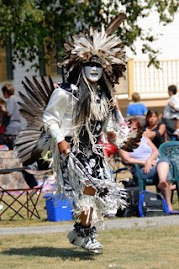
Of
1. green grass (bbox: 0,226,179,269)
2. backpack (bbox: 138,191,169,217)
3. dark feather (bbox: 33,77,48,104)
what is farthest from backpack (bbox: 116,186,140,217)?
dark feather (bbox: 33,77,48,104)

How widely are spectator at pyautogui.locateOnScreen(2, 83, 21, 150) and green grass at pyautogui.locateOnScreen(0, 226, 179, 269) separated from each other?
8.95 meters

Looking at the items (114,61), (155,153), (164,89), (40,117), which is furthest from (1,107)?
(164,89)

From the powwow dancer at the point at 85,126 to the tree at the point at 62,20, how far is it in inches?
555

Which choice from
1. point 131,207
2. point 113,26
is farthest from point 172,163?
point 113,26

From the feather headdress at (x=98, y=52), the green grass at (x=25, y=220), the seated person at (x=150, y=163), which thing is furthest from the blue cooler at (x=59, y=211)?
the feather headdress at (x=98, y=52)

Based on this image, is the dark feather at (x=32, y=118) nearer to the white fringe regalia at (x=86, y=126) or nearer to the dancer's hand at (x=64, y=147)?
the white fringe regalia at (x=86, y=126)

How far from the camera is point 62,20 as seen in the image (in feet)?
90.3

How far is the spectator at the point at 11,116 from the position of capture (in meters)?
20.5

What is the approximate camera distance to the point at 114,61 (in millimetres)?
10148

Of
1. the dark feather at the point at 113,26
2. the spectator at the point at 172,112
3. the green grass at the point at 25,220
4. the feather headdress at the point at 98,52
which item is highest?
the dark feather at the point at 113,26

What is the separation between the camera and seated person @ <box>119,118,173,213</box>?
556 inches

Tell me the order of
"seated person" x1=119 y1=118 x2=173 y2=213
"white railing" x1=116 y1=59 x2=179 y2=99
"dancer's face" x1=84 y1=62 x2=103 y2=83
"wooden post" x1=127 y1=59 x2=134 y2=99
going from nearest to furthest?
1. "dancer's face" x1=84 y1=62 x2=103 y2=83
2. "seated person" x1=119 y1=118 x2=173 y2=213
3. "wooden post" x1=127 y1=59 x2=134 y2=99
4. "white railing" x1=116 y1=59 x2=179 y2=99

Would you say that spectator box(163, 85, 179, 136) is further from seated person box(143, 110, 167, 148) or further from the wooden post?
the wooden post

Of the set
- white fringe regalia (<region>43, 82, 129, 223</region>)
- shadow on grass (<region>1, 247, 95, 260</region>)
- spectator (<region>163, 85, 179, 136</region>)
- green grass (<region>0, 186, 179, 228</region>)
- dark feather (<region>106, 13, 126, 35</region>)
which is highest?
dark feather (<region>106, 13, 126, 35</region>)
